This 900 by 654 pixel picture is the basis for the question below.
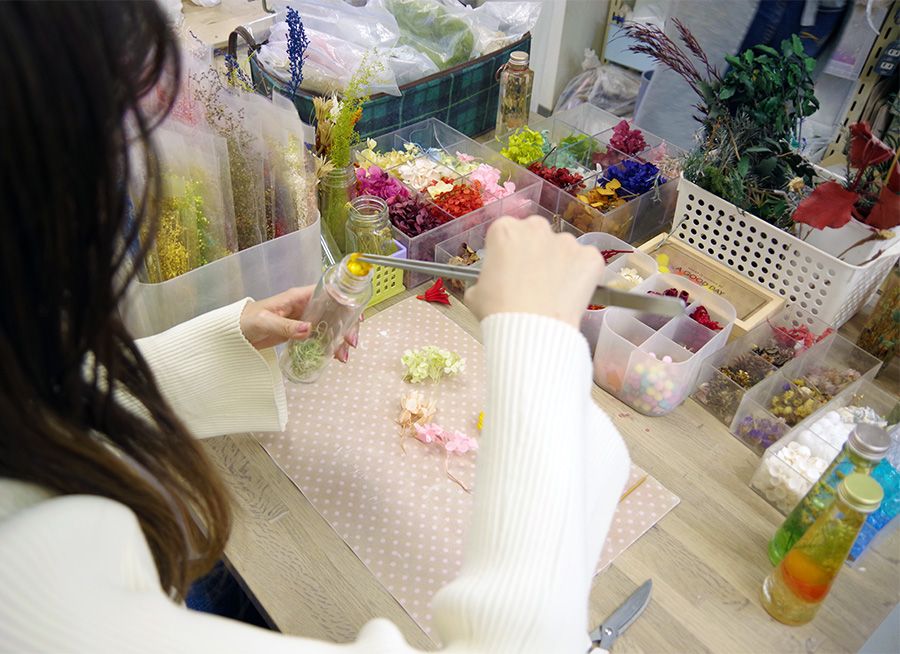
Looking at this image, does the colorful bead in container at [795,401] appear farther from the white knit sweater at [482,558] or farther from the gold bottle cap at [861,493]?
the white knit sweater at [482,558]

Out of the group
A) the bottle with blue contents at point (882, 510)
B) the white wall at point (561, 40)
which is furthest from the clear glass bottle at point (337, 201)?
the white wall at point (561, 40)

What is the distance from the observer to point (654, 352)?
3.32ft

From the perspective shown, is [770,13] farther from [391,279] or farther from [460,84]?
[391,279]

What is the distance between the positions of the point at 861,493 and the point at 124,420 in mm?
655

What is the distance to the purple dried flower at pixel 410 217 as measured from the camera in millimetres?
1186

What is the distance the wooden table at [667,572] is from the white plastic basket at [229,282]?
18cm

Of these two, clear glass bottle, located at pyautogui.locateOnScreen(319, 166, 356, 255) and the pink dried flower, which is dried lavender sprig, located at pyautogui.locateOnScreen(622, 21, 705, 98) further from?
clear glass bottle, located at pyautogui.locateOnScreen(319, 166, 356, 255)

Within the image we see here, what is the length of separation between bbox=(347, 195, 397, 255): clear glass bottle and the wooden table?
372 millimetres

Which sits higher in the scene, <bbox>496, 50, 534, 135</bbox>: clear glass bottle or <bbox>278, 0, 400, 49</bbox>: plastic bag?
<bbox>278, 0, 400, 49</bbox>: plastic bag

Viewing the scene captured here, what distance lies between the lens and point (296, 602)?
76 cm

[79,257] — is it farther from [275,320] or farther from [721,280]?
[721,280]

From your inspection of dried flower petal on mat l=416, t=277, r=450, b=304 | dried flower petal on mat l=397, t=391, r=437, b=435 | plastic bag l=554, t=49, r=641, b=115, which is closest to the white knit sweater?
dried flower petal on mat l=397, t=391, r=437, b=435

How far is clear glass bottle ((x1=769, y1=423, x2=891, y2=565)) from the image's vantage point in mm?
688

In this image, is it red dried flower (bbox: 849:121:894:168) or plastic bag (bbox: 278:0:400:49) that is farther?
plastic bag (bbox: 278:0:400:49)
